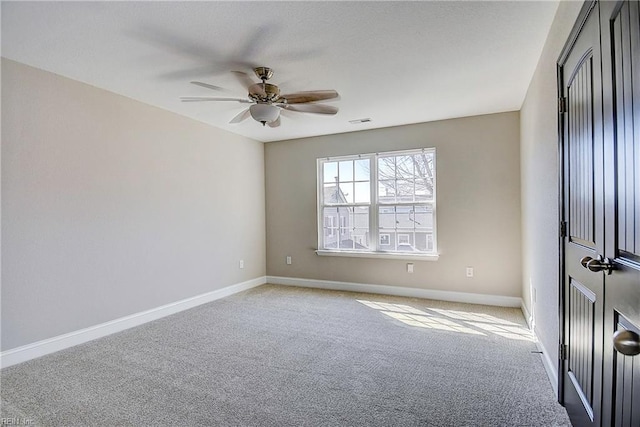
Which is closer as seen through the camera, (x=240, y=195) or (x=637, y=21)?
(x=637, y=21)

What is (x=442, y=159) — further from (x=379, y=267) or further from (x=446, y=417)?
(x=446, y=417)

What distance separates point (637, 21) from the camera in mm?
992

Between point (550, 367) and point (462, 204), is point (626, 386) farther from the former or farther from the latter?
point (462, 204)

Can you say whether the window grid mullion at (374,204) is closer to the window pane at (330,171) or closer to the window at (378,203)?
the window at (378,203)

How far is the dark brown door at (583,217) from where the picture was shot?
138cm

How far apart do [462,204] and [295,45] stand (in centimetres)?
302

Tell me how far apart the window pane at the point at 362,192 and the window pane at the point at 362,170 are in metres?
0.09

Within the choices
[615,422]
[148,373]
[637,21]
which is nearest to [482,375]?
[615,422]

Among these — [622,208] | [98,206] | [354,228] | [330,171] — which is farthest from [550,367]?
[98,206]

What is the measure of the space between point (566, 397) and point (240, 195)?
442 centimetres

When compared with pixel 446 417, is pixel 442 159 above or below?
above

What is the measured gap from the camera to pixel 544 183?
254cm

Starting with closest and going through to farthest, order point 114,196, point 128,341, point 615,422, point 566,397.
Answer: point 615,422, point 566,397, point 128,341, point 114,196

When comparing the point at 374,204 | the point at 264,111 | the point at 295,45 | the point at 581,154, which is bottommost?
the point at 374,204
